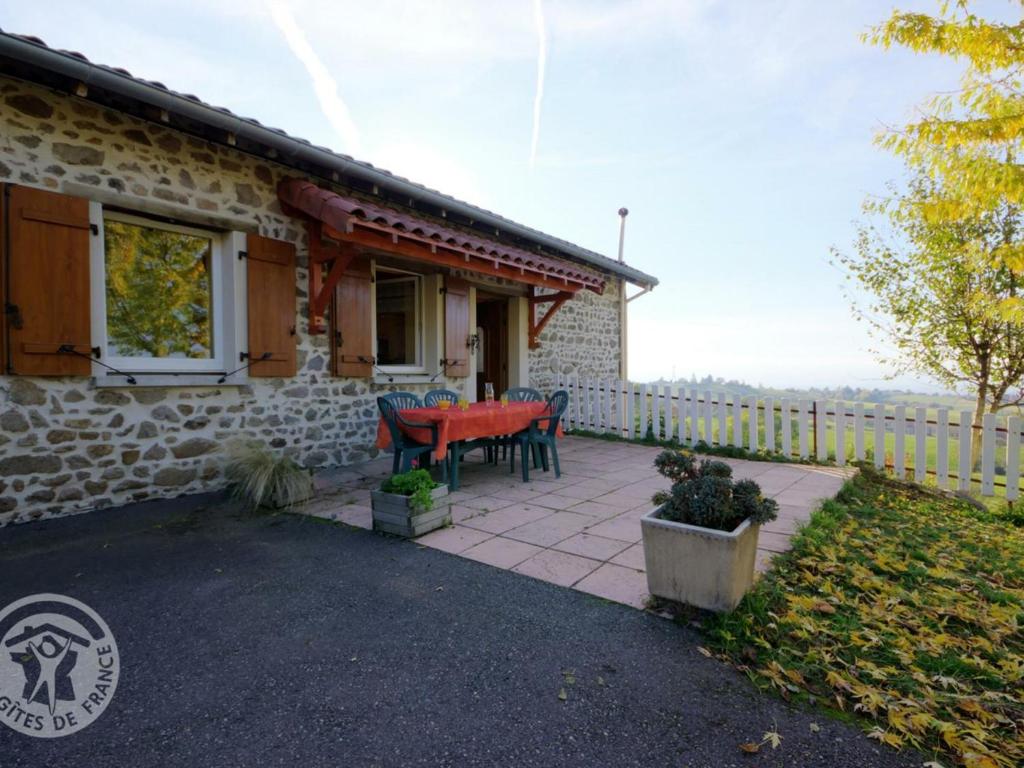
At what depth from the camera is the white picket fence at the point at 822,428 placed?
4836 millimetres

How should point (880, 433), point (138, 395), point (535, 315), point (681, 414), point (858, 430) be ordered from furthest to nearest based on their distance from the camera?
point (535, 315) → point (681, 414) → point (858, 430) → point (880, 433) → point (138, 395)

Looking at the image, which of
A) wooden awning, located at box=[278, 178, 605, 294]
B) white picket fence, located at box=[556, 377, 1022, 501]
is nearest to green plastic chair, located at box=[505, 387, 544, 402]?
wooden awning, located at box=[278, 178, 605, 294]

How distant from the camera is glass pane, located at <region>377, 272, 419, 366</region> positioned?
6672mm

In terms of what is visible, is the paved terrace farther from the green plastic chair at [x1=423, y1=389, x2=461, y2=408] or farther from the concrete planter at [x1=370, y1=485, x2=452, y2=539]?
the green plastic chair at [x1=423, y1=389, x2=461, y2=408]

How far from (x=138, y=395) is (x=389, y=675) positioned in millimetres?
3522

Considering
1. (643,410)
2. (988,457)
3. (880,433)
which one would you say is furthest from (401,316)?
(988,457)

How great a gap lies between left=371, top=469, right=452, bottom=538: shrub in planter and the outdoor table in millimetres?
628

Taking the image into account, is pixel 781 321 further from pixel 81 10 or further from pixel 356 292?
pixel 81 10

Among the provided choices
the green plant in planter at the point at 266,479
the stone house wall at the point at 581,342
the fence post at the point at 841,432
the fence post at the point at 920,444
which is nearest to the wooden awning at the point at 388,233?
the green plant in planter at the point at 266,479

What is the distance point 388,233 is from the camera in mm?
4770

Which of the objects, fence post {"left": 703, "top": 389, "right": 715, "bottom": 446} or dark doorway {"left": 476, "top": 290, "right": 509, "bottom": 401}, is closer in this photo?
fence post {"left": 703, "top": 389, "right": 715, "bottom": 446}

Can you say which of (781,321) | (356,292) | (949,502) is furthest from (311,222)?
(781,321)

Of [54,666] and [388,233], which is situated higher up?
[388,233]

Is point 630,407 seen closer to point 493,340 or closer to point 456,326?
point 493,340
